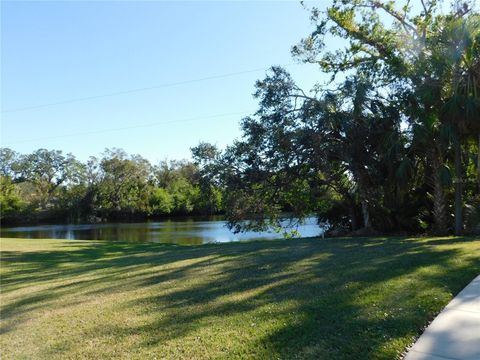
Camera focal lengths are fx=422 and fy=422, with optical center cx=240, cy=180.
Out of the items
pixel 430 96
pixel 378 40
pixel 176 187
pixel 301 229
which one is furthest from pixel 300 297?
pixel 176 187

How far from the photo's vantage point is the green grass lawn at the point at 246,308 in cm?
442

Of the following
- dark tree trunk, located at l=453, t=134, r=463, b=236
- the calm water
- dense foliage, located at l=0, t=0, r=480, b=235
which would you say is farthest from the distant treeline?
dark tree trunk, located at l=453, t=134, r=463, b=236

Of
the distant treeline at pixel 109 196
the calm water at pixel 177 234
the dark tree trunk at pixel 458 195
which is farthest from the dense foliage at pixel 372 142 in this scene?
the distant treeline at pixel 109 196

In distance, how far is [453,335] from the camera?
4254mm

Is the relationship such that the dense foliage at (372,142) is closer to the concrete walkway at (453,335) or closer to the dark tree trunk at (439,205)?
the dark tree trunk at (439,205)

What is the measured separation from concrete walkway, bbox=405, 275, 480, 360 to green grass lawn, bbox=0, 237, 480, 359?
137mm

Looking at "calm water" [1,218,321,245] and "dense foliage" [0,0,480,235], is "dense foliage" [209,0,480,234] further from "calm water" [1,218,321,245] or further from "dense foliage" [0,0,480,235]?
"calm water" [1,218,321,245]

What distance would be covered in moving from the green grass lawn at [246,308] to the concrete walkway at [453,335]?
0.14 meters

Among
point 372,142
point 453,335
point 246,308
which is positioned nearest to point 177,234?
point 372,142

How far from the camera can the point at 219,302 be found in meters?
6.08

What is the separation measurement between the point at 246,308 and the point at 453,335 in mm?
2495

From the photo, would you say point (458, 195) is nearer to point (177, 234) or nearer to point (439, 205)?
point (439, 205)

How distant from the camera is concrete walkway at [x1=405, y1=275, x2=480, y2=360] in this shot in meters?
3.85

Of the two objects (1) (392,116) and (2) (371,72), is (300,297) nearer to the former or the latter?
(1) (392,116)
